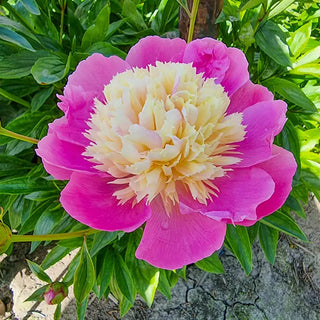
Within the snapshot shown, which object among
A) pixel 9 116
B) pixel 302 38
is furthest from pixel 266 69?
pixel 9 116

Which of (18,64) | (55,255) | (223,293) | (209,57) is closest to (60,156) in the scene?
(209,57)

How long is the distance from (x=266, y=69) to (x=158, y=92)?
1.84 feet

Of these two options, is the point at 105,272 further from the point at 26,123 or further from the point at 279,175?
the point at 279,175

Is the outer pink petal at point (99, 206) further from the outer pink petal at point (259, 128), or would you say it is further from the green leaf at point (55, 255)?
the green leaf at point (55, 255)

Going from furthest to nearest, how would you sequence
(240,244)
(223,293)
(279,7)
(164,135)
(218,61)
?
(223,293), (240,244), (279,7), (218,61), (164,135)

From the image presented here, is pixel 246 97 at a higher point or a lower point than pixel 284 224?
higher

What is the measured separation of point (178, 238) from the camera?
1.61ft

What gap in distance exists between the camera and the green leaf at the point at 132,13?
0.98 meters

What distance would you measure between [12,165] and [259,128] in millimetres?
687

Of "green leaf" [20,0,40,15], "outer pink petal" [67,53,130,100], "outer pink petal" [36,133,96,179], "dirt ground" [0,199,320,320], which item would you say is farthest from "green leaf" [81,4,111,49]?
"dirt ground" [0,199,320,320]

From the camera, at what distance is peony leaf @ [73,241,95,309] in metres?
0.65

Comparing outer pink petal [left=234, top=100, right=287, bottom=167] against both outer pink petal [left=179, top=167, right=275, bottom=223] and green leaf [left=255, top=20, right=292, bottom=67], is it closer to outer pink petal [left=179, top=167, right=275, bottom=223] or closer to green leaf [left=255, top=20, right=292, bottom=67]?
outer pink petal [left=179, top=167, right=275, bottom=223]

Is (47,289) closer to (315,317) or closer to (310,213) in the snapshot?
(315,317)

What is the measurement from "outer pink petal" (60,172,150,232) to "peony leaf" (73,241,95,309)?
17cm
